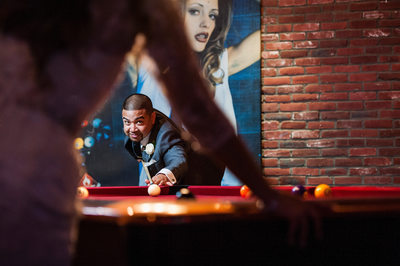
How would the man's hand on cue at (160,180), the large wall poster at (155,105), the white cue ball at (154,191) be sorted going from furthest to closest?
the large wall poster at (155,105)
the man's hand on cue at (160,180)
the white cue ball at (154,191)

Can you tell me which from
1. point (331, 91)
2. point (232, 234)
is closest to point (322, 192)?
point (232, 234)

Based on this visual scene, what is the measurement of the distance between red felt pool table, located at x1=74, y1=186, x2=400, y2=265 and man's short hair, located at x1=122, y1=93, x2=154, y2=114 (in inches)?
113

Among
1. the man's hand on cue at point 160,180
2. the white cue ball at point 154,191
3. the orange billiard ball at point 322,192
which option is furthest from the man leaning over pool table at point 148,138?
the orange billiard ball at point 322,192

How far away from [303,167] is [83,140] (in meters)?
2.08

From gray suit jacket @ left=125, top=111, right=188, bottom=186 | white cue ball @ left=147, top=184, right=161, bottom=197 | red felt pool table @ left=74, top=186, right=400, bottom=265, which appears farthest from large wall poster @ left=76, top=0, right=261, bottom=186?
red felt pool table @ left=74, top=186, right=400, bottom=265

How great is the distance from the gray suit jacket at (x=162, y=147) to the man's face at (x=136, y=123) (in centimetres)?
9

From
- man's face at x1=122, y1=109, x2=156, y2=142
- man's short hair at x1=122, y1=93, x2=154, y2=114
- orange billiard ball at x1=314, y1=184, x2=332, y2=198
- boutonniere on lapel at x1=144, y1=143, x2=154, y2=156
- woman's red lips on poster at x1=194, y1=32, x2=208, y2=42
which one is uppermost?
woman's red lips on poster at x1=194, y1=32, x2=208, y2=42

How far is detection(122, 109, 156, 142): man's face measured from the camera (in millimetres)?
3803

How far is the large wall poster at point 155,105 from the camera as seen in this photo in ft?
12.2

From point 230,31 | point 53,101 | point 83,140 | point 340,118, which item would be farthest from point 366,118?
point 53,101

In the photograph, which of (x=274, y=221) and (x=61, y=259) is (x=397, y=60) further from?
(x=61, y=259)

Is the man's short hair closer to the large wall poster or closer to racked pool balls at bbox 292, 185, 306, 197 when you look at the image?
the large wall poster

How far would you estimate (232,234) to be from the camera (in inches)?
33.8

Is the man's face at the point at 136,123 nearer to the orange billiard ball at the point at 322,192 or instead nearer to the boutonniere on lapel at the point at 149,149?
the boutonniere on lapel at the point at 149,149
